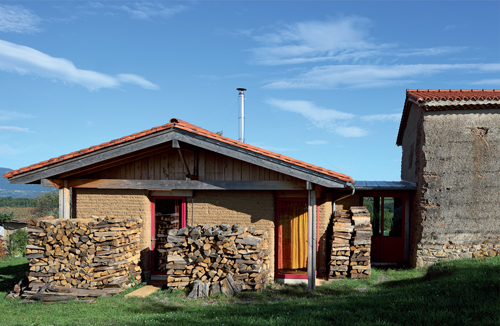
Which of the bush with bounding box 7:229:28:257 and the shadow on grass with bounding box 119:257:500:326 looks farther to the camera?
the bush with bounding box 7:229:28:257

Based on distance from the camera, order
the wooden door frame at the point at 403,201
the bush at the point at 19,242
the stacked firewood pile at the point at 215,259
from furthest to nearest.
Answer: the bush at the point at 19,242
the wooden door frame at the point at 403,201
the stacked firewood pile at the point at 215,259

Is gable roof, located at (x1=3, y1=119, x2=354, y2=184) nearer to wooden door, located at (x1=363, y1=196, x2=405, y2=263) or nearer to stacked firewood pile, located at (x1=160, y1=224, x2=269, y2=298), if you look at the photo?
stacked firewood pile, located at (x1=160, y1=224, x2=269, y2=298)

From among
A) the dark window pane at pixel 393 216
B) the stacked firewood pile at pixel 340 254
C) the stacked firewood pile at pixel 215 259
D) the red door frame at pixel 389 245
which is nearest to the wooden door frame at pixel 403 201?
the red door frame at pixel 389 245

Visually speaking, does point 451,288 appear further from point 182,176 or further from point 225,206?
point 182,176

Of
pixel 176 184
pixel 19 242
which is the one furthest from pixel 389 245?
pixel 19 242

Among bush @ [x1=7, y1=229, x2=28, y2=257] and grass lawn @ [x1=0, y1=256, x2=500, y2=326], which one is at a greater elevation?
grass lawn @ [x1=0, y1=256, x2=500, y2=326]

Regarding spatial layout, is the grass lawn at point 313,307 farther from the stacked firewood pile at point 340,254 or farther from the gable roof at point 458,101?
the gable roof at point 458,101

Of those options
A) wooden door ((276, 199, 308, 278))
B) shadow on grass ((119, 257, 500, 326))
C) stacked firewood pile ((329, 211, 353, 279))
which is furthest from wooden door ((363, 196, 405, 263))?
shadow on grass ((119, 257, 500, 326))

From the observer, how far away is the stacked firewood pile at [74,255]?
9555mm

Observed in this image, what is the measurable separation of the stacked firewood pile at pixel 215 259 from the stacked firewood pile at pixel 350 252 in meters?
2.72

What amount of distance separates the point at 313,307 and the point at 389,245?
707 cm

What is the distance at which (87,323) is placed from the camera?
Answer: 696 cm

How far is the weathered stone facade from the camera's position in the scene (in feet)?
38.7

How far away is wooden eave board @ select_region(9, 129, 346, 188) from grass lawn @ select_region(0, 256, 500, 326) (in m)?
2.98
